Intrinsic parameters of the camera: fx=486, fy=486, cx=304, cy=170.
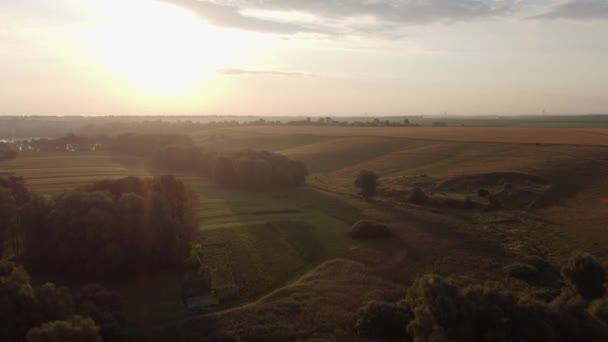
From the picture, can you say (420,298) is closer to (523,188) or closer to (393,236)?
(393,236)

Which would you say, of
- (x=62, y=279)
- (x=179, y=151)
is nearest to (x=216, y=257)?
(x=62, y=279)

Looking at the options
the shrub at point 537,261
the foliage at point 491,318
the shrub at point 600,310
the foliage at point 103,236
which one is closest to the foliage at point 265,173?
the foliage at point 103,236

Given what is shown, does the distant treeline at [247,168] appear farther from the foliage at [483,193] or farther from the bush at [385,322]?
the bush at [385,322]

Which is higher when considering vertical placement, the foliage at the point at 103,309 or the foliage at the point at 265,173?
the foliage at the point at 265,173

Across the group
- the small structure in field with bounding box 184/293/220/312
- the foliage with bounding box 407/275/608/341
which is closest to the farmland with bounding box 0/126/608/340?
the small structure in field with bounding box 184/293/220/312

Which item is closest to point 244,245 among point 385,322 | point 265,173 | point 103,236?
point 103,236
